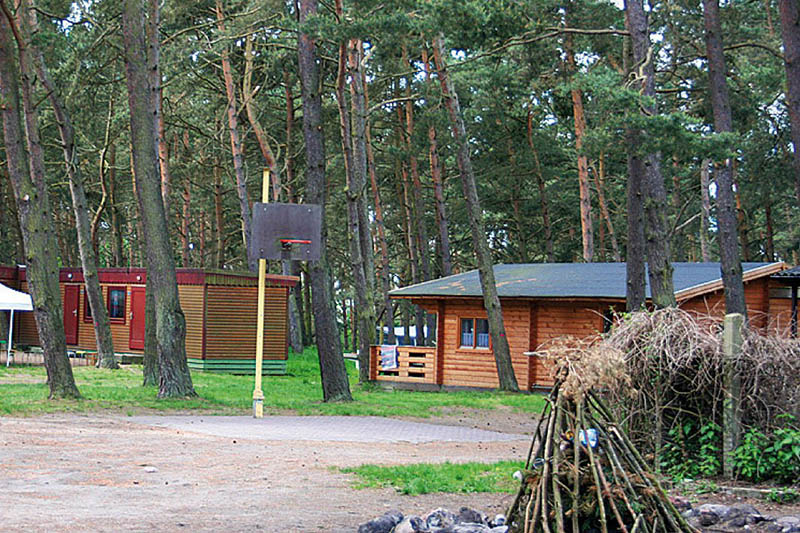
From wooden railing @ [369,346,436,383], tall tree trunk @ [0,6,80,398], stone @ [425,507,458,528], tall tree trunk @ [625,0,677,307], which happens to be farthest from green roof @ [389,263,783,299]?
Result: stone @ [425,507,458,528]

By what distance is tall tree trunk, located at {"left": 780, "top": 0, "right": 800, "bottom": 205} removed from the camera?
13453 millimetres

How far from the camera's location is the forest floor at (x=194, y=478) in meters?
A: 7.22

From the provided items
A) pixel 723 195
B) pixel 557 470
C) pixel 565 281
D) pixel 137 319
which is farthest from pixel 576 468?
pixel 137 319

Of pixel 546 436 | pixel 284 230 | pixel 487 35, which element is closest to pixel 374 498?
pixel 546 436

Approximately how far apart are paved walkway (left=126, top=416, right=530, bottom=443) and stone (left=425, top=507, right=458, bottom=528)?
250 inches

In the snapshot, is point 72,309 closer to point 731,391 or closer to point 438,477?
point 438,477

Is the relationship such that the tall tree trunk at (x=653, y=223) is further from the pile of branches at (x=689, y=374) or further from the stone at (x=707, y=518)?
the stone at (x=707, y=518)

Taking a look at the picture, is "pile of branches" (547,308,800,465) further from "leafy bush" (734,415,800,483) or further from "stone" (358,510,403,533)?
"stone" (358,510,403,533)

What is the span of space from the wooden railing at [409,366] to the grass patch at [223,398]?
81 cm

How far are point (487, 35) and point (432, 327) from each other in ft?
62.0

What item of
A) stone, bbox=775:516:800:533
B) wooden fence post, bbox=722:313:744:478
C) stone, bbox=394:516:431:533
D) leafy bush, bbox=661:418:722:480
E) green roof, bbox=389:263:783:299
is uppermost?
green roof, bbox=389:263:783:299

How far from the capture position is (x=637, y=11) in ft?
51.8

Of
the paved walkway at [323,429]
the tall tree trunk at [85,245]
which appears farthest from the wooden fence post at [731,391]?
the tall tree trunk at [85,245]

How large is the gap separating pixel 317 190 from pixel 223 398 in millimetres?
4488
